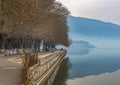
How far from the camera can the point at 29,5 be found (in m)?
34.9

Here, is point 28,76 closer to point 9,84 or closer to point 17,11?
point 9,84

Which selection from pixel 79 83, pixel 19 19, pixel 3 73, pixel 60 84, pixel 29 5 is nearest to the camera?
pixel 3 73

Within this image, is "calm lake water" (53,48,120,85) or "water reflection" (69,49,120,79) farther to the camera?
"water reflection" (69,49,120,79)

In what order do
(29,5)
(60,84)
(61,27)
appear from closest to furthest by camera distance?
(29,5)
(60,84)
(61,27)

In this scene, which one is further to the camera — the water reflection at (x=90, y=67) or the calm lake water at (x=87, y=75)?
the water reflection at (x=90, y=67)

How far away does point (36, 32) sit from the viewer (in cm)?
6469

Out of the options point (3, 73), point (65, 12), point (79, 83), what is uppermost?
point (65, 12)

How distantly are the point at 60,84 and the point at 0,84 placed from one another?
740 inches

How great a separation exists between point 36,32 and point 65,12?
3677 centimetres

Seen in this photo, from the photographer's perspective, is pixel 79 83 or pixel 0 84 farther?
pixel 79 83

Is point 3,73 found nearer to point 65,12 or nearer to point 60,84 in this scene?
point 60,84

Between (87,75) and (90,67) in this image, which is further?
(90,67)

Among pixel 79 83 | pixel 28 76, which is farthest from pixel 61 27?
pixel 28 76

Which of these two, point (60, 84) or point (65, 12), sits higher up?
point (65, 12)
